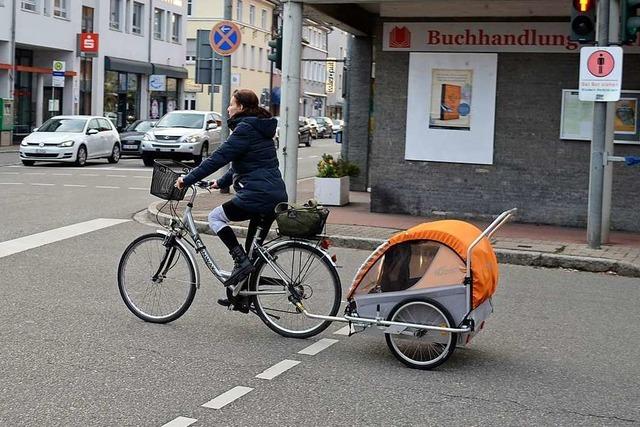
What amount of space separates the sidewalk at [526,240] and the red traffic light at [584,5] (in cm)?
293

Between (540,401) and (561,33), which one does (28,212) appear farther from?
(540,401)

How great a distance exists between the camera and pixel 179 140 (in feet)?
97.0

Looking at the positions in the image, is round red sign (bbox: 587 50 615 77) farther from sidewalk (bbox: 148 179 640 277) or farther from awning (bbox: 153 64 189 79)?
awning (bbox: 153 64 189 79)

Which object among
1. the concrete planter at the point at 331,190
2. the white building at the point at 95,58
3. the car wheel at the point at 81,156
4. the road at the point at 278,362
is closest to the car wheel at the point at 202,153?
the car wheel at the point at 81,156

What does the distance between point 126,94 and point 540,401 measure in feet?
153

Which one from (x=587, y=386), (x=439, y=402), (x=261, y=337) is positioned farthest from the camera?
(x=261, y=337)

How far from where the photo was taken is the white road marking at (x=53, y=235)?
38.1ft

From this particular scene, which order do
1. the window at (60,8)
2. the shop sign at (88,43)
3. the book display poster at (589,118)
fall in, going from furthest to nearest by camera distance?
the shop sign at (88,43) → the window at (60,8) → the book display poster at (589,118)

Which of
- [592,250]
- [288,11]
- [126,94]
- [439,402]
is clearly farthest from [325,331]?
[126,94]

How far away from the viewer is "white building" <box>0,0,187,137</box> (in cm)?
3991

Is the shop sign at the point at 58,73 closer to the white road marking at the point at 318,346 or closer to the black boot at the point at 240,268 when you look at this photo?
the black boot at the point at 240,268

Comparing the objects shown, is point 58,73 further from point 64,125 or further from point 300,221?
point 300,221

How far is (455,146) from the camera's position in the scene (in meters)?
15.4

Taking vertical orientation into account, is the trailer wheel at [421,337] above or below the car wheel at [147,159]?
below
